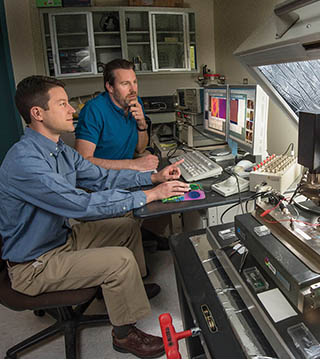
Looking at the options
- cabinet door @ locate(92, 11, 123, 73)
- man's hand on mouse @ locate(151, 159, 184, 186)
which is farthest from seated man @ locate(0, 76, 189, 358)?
cabinet door @ locate(92, 11, 123, 73)

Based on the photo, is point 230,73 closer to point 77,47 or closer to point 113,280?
point 77,47

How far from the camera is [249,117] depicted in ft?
4.73

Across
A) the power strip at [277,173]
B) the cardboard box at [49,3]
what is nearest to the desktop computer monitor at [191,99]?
the power strip at [277,173]

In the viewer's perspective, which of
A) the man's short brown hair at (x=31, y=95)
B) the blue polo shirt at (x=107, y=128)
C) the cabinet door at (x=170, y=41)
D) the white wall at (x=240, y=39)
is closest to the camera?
the man's short brown hair at (x=31, y=95)

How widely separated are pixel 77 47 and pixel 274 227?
330 cm

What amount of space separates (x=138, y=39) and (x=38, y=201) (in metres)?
2.91

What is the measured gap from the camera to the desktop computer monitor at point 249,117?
1357mm

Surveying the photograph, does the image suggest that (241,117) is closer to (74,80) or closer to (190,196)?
(190,196)

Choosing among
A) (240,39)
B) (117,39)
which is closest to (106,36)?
(117,39)

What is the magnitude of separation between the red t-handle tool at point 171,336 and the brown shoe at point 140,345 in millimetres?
761

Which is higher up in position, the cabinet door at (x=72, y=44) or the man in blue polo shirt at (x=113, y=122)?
the cabinet door at (x=72, y=44)

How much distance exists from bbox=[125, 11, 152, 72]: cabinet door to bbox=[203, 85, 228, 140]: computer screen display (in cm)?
178

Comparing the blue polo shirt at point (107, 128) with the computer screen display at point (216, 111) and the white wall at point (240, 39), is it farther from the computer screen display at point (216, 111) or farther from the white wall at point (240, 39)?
the white wall at point (240, 39)

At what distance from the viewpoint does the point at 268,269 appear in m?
0.62
